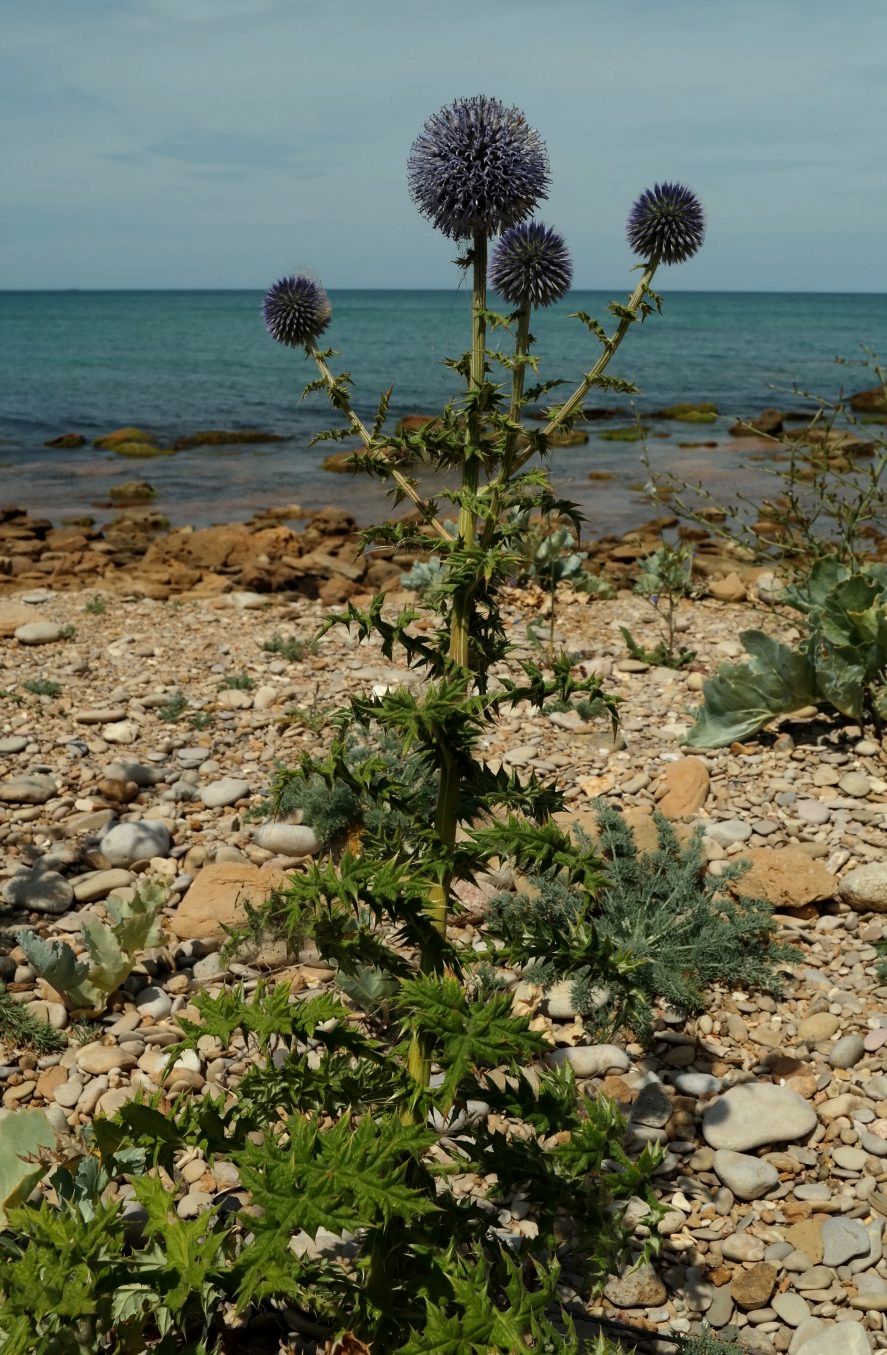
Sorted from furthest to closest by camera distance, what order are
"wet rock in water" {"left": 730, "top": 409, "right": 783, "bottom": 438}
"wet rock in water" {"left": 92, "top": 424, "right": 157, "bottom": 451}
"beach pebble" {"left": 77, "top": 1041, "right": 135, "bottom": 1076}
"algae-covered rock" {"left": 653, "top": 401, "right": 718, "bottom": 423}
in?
"algae-covered rock" {"left": 653, "top": 401, "right": 718, "bottom": 423}
"wet rock in water" {"left": 730, "top": 409, "right": 783, "bottom": 438}
"wet rock in water" {"left": 92, "top": 424, "right": 157, "bottom": 451}
"beach pebble" {"left": 77, "top": 1041, "right": 135, "bottom": 1076}

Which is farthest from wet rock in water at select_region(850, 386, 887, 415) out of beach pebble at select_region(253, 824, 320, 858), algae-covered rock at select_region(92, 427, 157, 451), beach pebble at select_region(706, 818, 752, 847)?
beach pebble at select_region(253, 824, 320, 858)

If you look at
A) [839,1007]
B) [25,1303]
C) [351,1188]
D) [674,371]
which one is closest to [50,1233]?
[25,1303]

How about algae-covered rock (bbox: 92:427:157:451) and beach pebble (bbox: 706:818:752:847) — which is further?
algae-covered rock (bbox: 92:427:157:451)

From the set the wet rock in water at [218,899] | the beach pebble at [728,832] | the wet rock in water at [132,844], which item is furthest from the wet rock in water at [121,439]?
the beach pebble at [728,832]

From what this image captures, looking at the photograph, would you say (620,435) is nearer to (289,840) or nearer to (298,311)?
(289,840)

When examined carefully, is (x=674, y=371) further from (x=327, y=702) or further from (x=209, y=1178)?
(x=209, y=1178)

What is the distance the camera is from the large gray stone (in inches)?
136

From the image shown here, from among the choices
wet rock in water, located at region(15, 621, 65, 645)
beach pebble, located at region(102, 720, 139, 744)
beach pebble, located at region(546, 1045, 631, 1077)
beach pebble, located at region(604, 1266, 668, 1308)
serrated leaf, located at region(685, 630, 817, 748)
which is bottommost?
beach pebble, located at region(604, 1266, 668, 1308)

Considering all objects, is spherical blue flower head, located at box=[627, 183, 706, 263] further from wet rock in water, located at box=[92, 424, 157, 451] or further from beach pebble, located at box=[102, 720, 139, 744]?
wet rock in water, located at box=[92, 424, 157, 451]

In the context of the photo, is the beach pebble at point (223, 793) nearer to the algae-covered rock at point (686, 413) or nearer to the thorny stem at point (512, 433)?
the thorny stem at point (512, 433)

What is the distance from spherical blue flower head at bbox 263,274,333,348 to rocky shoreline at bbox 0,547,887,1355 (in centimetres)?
150

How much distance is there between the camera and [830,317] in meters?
101

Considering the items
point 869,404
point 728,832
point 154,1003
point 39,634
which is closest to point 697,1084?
point 728,832

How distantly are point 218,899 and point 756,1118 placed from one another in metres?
2.13
